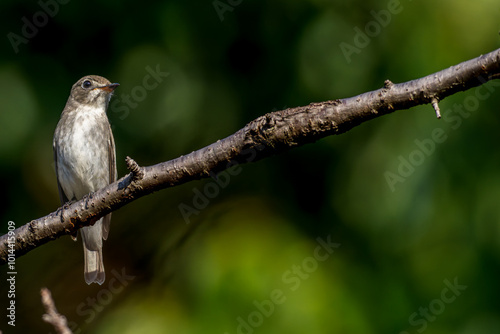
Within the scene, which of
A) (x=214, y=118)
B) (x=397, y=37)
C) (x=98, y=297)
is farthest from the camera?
(x=214, y=118)

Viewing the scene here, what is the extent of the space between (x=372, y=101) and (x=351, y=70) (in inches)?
81.7

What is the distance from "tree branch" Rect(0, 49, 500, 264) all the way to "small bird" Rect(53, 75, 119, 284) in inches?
67.7

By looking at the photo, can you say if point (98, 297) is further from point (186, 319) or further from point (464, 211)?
point (464, 211)

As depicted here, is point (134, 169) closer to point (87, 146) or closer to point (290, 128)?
point (290, 128)

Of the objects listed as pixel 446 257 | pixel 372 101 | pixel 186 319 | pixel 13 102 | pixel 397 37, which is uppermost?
pixel 13 102

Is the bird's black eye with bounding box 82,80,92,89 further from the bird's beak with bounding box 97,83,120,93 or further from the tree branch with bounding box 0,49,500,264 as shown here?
the tree branch with bounding box 0,49,500,264

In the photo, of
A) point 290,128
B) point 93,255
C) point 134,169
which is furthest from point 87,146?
point 290,128

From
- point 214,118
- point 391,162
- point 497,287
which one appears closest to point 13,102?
point 214,118

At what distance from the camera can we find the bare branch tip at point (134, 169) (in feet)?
9.85

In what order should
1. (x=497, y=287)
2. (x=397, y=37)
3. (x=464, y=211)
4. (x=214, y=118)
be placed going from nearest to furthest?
(x=497, y=287) → (x=464, y=211) → (x=397, y=37) → (x=214, y=118)

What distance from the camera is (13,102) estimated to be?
189 inches

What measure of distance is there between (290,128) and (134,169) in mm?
814

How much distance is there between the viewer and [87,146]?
5.20 m

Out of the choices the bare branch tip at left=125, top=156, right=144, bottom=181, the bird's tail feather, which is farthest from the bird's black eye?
the bare branch tip at left=125, top=156, right=144, bottom=181
